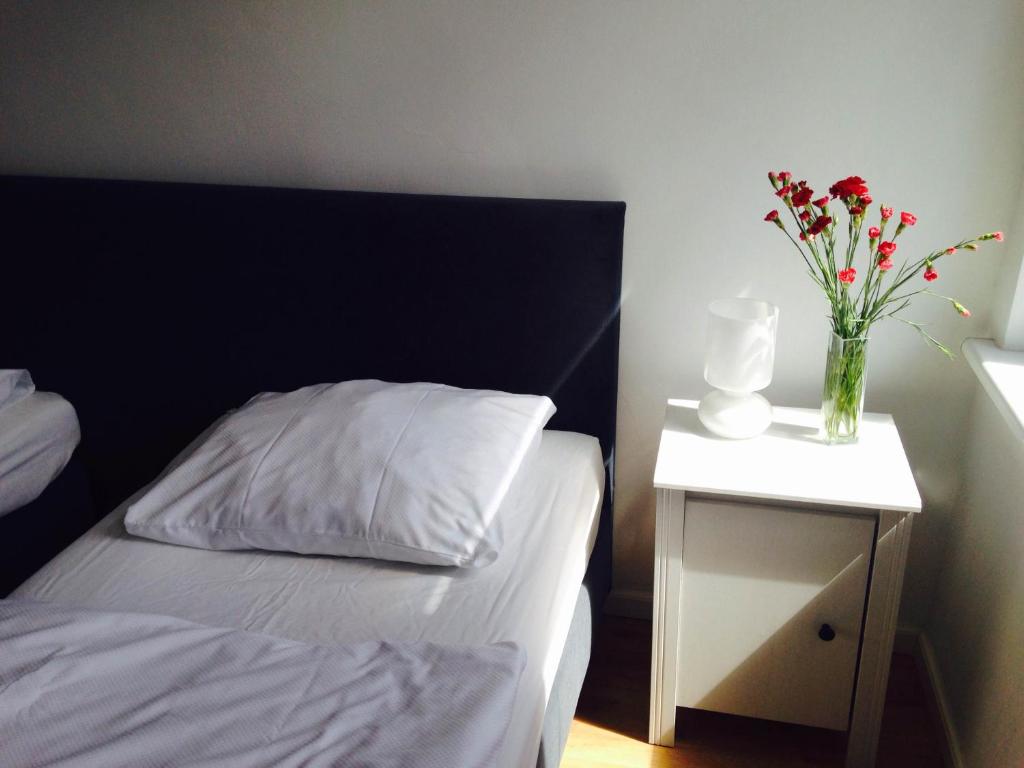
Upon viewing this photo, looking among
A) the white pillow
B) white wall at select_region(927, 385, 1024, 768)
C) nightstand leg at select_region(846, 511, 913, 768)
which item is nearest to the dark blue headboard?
the white pillow

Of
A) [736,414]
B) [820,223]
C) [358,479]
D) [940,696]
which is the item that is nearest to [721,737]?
[940,696]

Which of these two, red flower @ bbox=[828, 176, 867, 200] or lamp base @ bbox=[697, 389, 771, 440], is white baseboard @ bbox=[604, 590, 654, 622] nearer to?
lamp base @ bbox=[697, 389, 771, 440]

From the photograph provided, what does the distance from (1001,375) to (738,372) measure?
1.43 ft

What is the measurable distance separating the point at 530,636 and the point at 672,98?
3.36 ft

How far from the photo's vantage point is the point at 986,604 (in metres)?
1.54

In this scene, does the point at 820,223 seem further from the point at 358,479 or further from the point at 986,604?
the point at 358,479

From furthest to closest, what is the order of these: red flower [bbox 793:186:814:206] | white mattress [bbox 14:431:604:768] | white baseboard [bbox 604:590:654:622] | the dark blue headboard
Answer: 1. white baseboard [bbox 604:590:654:622]
2. the dark blue headboard
3. red flower [bbox 793:186:814:206]
4. white mattress [bbox 14:431:604:768]

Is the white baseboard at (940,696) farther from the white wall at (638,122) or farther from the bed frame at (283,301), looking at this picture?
the bed frame at (283,301)

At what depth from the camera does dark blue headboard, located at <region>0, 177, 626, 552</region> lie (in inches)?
69.0

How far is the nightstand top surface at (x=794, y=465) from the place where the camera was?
4.73ft

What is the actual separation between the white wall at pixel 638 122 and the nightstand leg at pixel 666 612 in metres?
0.40

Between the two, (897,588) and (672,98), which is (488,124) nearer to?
(672,98)

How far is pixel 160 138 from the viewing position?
1948 mm

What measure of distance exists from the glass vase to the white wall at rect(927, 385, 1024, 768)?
26 centimetres
